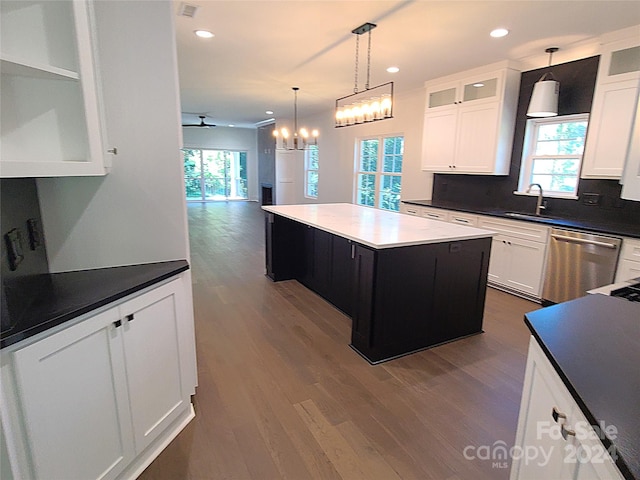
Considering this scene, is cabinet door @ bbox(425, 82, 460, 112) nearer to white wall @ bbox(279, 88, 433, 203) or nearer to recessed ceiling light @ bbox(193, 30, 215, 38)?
white wall @ bbox(279, 88, 433, 203)

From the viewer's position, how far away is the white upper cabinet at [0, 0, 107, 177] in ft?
4.26

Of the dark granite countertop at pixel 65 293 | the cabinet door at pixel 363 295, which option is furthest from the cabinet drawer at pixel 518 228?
the dark granite countertop at pixel 65 293

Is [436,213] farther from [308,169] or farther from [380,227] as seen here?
[308,169]

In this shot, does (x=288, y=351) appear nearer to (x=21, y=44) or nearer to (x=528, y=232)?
(x=21, y=44)

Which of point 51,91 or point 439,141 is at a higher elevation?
point 439,141

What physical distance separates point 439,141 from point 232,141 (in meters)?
9.38

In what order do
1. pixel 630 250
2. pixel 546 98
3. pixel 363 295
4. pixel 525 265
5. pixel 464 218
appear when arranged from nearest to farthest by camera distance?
pixel 363 295 < pixel 630 250 < pixel 546 98 < pixel 525 265 < pixel 464 218

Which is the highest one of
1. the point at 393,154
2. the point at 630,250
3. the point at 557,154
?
the point at 393,154

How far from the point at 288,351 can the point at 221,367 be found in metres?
0.52

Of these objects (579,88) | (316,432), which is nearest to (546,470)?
(316,432)

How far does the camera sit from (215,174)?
12938mm

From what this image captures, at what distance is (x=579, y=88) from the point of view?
376 cm

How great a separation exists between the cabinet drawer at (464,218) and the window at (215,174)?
10.1m

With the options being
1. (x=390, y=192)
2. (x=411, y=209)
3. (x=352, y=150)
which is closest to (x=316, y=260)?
(x=411, y=209)
